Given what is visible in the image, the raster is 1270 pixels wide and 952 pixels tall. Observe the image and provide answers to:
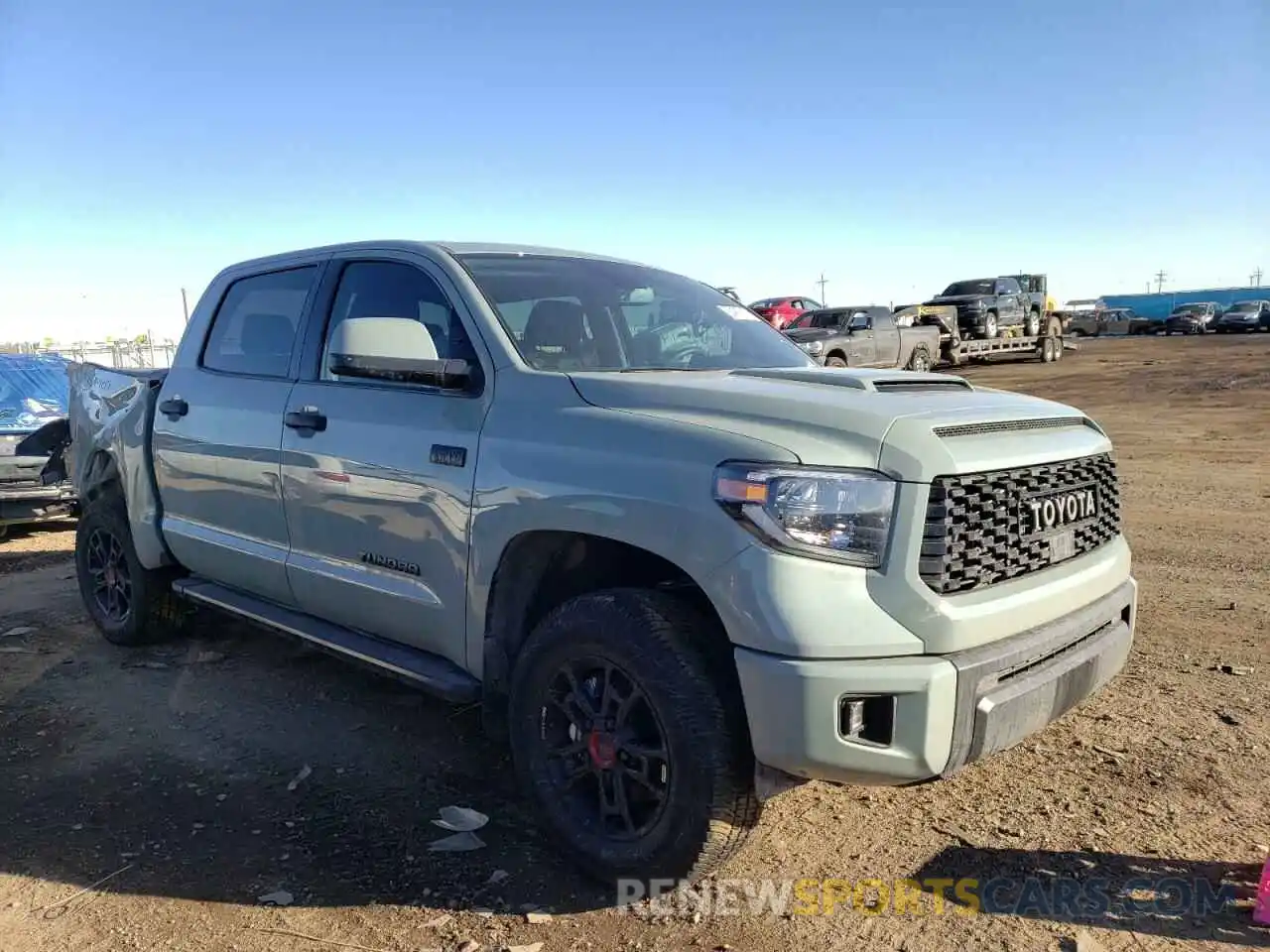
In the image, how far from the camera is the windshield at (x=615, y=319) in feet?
11.8

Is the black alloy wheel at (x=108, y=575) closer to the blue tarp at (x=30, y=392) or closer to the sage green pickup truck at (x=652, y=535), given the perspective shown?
the sage green pickup truck at (x=652, y=535)

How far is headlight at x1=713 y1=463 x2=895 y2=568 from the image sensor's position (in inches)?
101

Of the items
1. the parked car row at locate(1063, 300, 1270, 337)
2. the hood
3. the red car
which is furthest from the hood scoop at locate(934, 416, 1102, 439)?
the parked car row at locate(1063, 300, 1270, 337)

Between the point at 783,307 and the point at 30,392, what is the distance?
22.2m

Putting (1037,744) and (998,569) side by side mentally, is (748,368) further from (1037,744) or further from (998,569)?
(1037,744)

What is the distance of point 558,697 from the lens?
309 cm

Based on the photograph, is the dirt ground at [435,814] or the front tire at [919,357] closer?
the dirt ground at [435,814]

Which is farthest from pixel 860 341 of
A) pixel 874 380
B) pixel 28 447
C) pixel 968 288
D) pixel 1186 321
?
pixel 1186 321

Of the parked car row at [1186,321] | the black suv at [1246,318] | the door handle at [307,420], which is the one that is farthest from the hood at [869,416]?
the black suv at [1246,318]

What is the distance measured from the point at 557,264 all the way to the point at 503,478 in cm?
131

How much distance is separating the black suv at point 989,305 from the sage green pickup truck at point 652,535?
75.6ft

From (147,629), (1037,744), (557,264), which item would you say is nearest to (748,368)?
(557,264)

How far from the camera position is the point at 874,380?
3.21 m

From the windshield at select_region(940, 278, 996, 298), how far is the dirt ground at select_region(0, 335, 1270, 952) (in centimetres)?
2321
